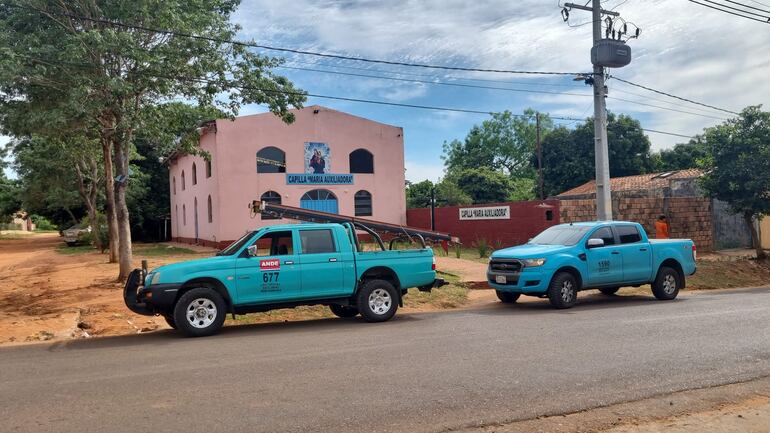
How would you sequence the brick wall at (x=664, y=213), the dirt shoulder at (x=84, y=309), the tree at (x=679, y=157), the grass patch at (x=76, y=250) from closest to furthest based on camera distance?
the dirt shoulder at (x=84, y=309) → the brick wall at (x=664, y=213) → the grass patch at (x=76, y=250) → the tree at (x=679, y=157)

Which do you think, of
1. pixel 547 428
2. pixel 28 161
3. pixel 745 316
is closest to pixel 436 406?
pixel 547 428

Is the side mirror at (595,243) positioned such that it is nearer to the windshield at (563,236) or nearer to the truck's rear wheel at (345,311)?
the windshield at (563,236)

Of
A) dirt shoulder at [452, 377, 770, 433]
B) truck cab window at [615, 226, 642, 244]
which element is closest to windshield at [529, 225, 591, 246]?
truck cab window at [615, 226, 642, 244]

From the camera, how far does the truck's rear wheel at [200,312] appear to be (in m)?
9.51

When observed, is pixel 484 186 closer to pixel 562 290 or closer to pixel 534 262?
pixel 562 290

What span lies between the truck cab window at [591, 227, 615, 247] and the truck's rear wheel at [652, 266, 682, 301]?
1.45m

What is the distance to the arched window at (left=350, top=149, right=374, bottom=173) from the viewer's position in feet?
110

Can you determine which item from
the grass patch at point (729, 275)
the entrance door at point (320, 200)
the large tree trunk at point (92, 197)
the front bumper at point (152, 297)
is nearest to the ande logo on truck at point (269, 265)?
the front bumper at point (152, 297)

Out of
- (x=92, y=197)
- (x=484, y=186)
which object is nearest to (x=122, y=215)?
(x=92, y=197)

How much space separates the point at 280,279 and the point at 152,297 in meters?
1.97

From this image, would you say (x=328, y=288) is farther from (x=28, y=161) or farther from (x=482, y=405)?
(x=28, y=161)

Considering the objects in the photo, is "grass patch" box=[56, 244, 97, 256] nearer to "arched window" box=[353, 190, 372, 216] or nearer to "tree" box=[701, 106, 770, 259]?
"arched window" box=[353, 190, 372, 216]

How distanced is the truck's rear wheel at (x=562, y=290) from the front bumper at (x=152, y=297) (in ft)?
22.9

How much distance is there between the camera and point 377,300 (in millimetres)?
10930
